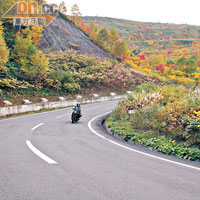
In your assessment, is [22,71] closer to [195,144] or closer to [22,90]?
[22,90]

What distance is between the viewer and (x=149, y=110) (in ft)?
38.9

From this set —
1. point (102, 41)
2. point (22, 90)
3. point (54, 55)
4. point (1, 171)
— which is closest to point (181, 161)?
point (1, 171)

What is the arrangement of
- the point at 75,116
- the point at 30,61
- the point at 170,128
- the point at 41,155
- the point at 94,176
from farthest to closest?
the point at 30,61 < the point at 75,116 < the point at 170,128 < the point at 41,155 < the point at 94,176

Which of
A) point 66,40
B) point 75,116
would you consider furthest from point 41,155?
point 66,40

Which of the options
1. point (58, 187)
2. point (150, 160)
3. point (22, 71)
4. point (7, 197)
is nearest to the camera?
point (7, 197)

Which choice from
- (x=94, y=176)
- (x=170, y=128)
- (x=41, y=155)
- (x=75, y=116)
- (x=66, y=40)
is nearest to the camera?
(x=94, y=176)

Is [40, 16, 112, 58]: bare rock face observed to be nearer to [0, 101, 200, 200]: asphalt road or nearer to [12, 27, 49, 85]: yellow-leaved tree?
[12, 27, 49, 85]: yellow-leaved tree

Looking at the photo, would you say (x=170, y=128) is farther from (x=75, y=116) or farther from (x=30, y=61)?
(x=30, y=61)

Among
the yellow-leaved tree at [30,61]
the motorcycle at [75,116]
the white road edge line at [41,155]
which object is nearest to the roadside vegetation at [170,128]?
the motorcycle at [75,116]

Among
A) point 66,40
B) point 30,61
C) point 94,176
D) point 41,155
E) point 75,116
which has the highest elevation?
point 66,40

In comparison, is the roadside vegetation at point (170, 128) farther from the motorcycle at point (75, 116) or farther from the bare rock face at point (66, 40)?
the bare rock face at point (66, 40)

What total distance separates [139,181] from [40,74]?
27975 millimetres

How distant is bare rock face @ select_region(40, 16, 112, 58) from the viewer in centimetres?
4809

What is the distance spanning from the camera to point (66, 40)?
2084 inches
